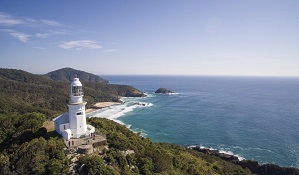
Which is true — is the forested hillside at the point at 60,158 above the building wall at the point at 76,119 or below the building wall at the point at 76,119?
below

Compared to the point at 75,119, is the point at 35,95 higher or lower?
lower

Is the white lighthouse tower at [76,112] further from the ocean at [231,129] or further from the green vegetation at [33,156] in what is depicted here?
the ocean at [231,129]

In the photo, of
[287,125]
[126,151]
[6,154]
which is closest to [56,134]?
[6,154]

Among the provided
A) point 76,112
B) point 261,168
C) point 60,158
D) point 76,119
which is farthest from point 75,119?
point 261,168

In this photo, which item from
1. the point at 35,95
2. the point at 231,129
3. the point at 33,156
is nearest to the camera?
the point at 33,156

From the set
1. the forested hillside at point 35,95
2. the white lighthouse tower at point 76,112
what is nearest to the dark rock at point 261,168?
the white lighthouse tower at point 76,112

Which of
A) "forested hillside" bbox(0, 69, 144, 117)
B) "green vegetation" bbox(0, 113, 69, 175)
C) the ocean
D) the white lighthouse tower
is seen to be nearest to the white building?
the white lighthouse tower

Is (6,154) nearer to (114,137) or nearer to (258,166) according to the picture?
(114,137)

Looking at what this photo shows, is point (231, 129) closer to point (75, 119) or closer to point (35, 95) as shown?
point (75, 119)
